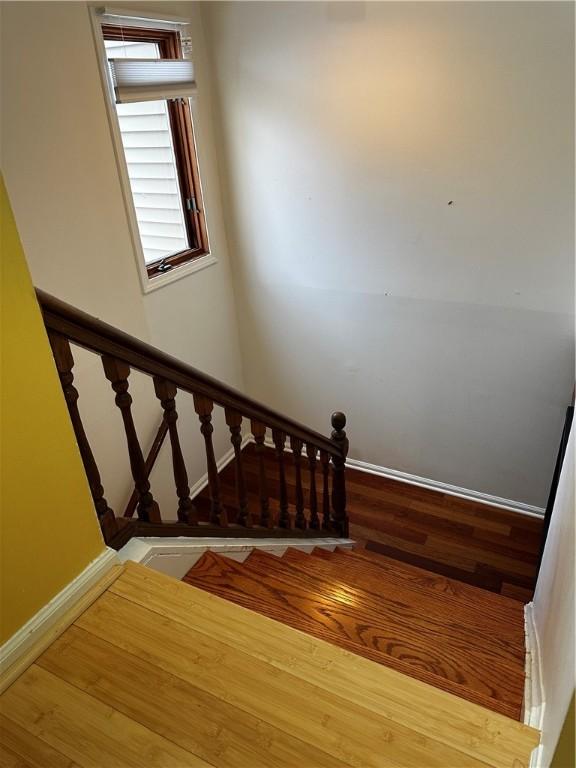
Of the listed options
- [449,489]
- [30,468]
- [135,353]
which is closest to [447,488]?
[449,489]

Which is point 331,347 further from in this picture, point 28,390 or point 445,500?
point 28,390

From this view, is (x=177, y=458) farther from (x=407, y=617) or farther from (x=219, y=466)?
Answer: (x=219, y=466)

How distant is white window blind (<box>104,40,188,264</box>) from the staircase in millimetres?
2081

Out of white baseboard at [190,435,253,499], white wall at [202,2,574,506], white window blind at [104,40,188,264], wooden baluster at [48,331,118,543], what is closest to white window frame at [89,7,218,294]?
white window blind at [104,40,188,264]

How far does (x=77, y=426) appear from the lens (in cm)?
148

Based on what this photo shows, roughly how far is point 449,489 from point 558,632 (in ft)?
7.93

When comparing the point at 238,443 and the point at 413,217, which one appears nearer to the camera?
the point at 238,443

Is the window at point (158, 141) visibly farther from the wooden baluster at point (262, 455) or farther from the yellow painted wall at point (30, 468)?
the yellow painted wall at point (30, 468)

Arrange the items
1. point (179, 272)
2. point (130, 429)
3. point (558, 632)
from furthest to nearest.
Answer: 1. point (179, 272)
2. point (130, 429)
3. point (558, 632)

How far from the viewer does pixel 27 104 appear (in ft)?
7.30

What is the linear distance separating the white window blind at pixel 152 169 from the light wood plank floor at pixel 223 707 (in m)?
2.39

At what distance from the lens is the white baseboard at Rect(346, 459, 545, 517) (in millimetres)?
3465

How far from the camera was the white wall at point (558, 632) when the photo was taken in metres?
1.00

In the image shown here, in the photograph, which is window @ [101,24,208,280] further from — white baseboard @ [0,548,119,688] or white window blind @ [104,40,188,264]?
white baseboard @ [0,548,119,688]
